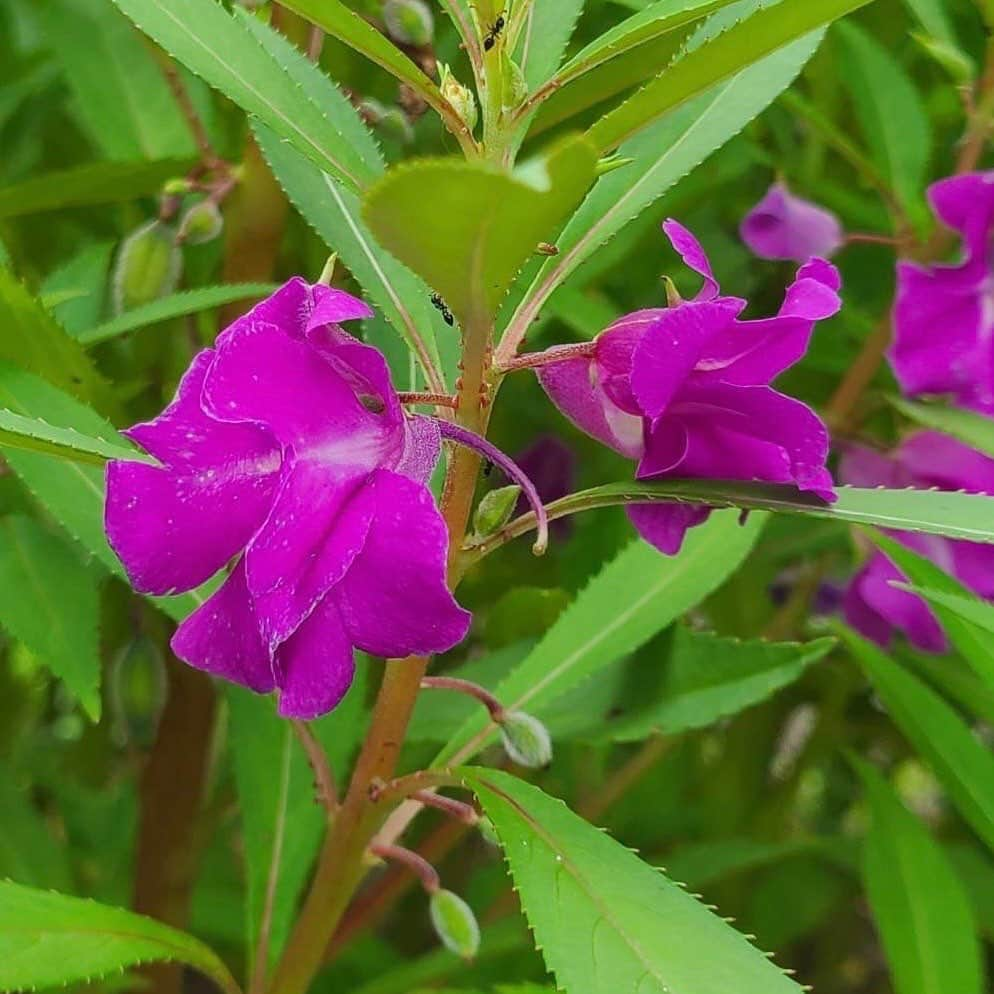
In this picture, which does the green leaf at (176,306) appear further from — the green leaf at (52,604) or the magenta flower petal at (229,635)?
the magenta flower petal at (229,635)

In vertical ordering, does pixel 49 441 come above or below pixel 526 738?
above

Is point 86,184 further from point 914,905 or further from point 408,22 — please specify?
point 914,905

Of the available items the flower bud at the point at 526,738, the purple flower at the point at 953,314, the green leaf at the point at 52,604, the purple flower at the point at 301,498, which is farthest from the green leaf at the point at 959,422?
the green leaf at the point at 52,604

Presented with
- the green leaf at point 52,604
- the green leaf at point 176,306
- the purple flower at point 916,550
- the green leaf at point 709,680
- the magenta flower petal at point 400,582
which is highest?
the green leaf at point 176,306

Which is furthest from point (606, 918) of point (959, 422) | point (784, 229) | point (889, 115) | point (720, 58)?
point (889, 115)

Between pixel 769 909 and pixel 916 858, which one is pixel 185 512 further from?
pixel 769 909

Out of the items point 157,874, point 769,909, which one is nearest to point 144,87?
point 157,874
